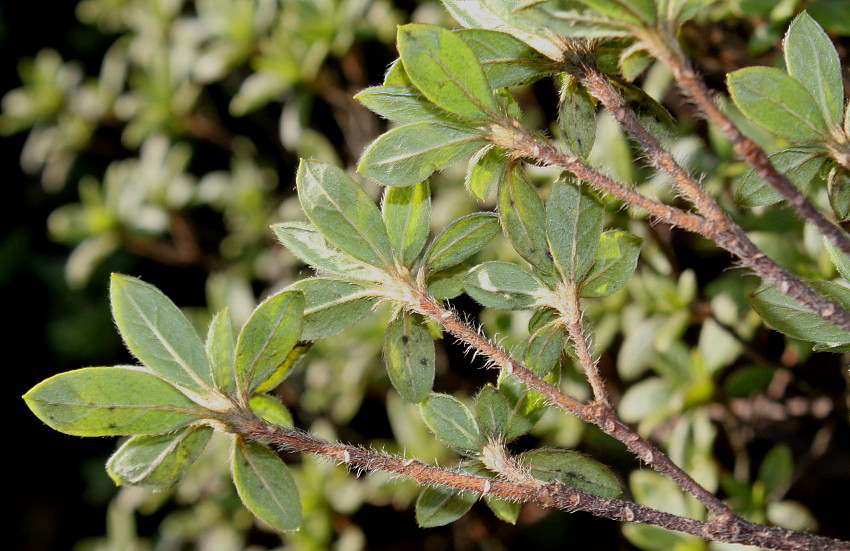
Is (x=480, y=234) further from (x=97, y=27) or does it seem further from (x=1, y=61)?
(x=1, y=61)

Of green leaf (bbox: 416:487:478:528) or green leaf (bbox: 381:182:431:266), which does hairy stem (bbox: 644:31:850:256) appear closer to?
green leaf (bbox: 381:182:431:266)

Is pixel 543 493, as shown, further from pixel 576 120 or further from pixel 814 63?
pixel 814 63

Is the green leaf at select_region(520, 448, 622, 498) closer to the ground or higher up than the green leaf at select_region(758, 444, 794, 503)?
higher up

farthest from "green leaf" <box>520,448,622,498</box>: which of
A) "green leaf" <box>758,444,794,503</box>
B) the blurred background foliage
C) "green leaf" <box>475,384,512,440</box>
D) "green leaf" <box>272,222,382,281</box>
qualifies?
"green leaf" <box>758,444,794,503</box>

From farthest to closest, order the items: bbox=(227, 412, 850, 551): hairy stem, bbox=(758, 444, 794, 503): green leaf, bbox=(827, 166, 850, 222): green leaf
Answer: bbox=(758, 444, 794, 503): green leaf
bbox=(827, 166, 850, 222): green leaf
bbox=(227, 412, 850, 551): hairy stem

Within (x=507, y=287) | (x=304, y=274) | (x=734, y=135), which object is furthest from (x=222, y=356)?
(x=304, y=274)

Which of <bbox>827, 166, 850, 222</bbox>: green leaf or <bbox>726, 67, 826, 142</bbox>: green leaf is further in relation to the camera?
<bbox>827, 166, 850, 222</bbox>: green leaf

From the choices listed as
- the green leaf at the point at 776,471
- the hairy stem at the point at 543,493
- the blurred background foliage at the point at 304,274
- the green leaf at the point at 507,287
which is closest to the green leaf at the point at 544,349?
the green leaf at the point at 507,287
